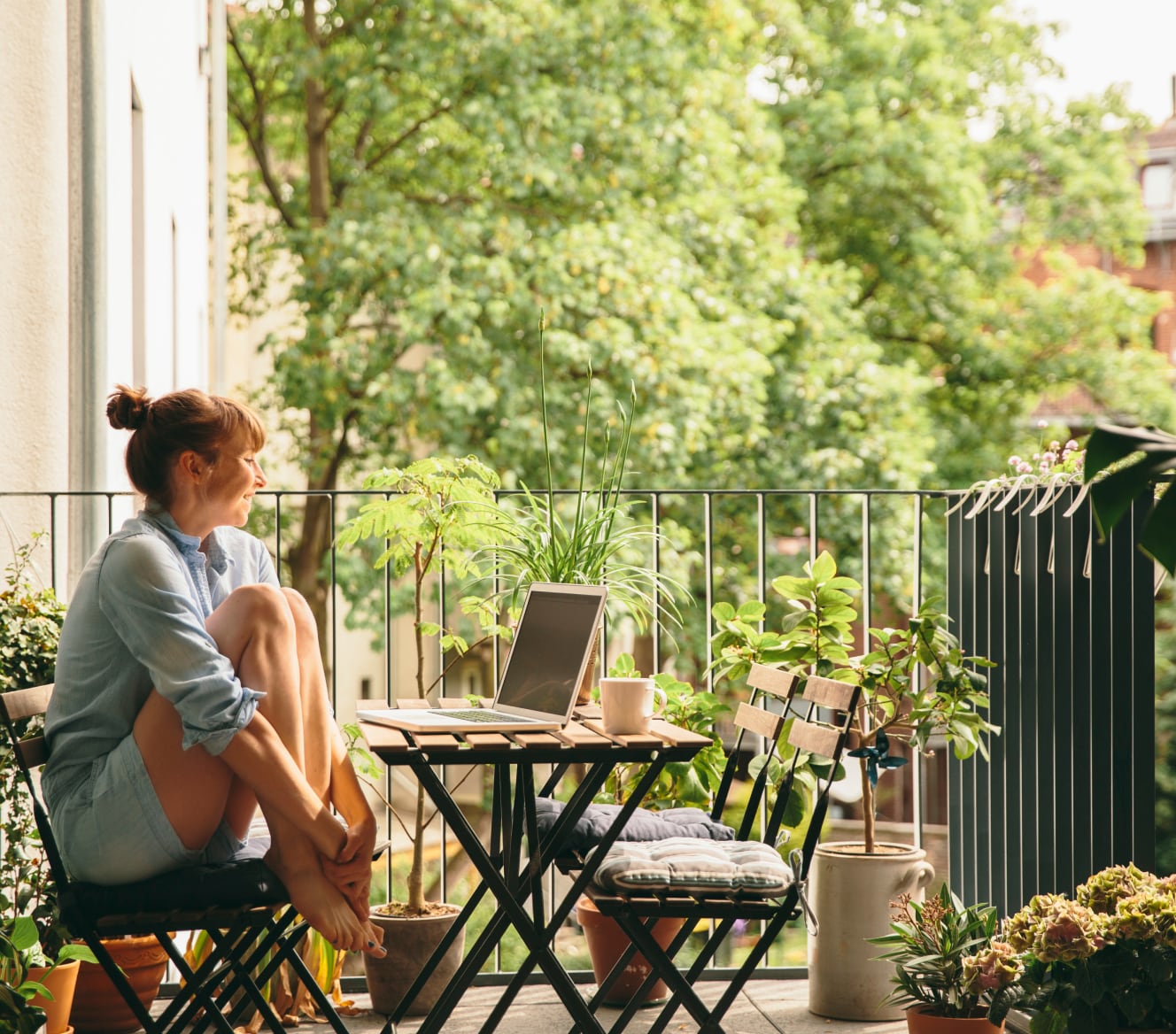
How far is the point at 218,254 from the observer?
8.45 m

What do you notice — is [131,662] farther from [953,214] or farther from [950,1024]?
[953,214]

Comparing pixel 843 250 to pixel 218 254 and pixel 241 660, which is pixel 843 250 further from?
pixel 241 660

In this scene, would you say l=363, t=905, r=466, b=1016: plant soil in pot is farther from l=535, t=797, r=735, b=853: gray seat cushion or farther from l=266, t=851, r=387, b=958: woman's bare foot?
l=266, t=851, r=387, b=958: woman's bare foot

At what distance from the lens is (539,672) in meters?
2.38

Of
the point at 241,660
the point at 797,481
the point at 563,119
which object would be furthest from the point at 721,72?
the point at 241,660

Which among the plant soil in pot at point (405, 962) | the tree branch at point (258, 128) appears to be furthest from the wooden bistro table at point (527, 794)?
the tree branch at point (258, 128)

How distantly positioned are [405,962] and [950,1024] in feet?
4.01

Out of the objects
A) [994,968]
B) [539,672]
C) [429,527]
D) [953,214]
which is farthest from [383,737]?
[953,214]

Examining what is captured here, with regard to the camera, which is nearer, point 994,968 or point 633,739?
point 633,739

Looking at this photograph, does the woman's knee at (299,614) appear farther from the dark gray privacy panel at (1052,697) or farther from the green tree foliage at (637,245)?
the green tree foliage at (637,245)

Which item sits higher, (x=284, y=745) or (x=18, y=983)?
(x=284, y=745)

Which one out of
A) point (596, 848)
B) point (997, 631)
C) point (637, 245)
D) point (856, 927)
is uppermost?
point (637, 245)

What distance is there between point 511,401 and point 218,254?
84.7 inches

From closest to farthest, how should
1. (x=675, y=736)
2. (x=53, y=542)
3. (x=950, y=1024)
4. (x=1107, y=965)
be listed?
(x=675, y=736)
(x=1107, y=965)
(x=950, y=1024)
(x=53, y=542)
